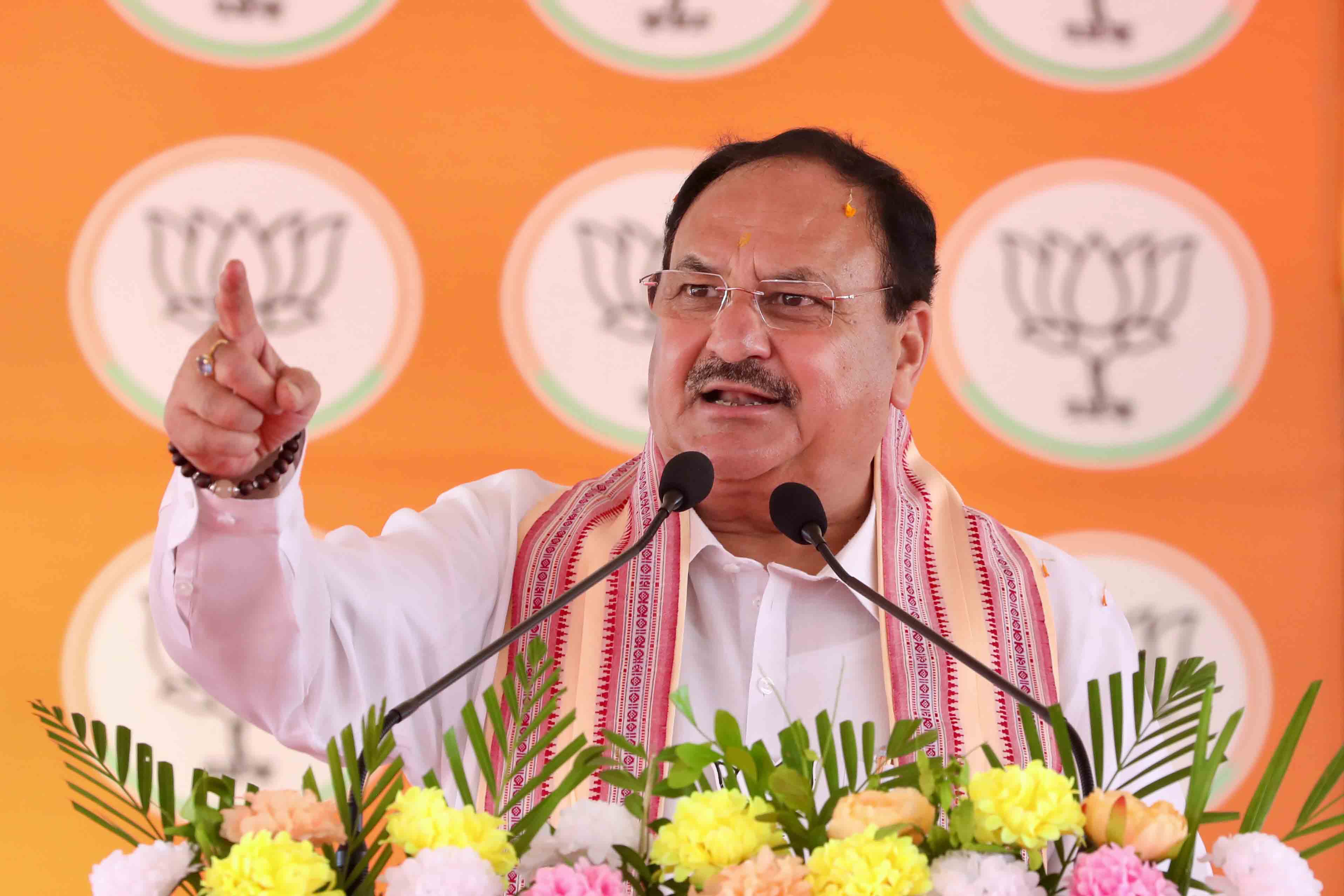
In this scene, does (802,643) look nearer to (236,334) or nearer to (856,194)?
(856,194)

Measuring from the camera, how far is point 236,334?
1.16m

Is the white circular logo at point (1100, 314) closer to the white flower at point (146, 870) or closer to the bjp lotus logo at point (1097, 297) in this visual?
the bjp lotus logo at point (1097, 297)

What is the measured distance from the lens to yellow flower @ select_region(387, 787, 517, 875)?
78cm

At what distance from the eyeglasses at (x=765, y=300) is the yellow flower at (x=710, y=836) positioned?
117 centimetres

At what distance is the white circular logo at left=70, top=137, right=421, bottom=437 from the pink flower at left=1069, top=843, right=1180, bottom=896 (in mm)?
1850

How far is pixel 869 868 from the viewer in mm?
744

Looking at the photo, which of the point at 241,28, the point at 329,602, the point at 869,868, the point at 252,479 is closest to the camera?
the point at 869,868

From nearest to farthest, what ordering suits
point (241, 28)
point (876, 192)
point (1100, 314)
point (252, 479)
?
1. point (252, 479)
2. point (876, 192)
3. point (241, 28)
4. point (1100, 314)

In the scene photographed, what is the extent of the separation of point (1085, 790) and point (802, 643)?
2.83 ft

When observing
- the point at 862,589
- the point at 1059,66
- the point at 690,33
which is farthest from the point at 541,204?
the point at 862,589

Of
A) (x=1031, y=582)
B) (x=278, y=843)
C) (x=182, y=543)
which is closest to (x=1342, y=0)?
(x=1031, y=582)

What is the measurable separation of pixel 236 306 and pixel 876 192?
1.19 m

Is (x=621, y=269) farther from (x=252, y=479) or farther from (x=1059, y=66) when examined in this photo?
(x=252, y=479)

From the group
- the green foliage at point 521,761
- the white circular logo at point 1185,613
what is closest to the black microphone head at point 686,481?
the green foliage at point 521,761
